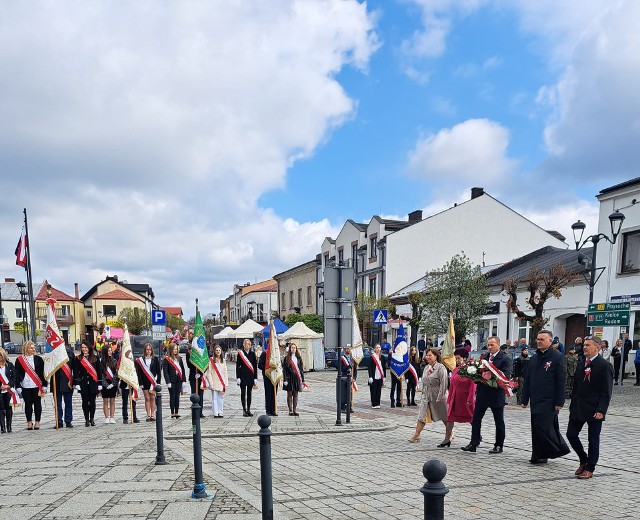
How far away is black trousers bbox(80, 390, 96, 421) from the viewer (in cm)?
1231

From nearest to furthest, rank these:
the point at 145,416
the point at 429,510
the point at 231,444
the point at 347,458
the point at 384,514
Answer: the point at 429,510, the point at 384,514, the point at 347,458, the point at 231,444, the point at 145,416

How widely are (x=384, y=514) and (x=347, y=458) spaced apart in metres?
2.86

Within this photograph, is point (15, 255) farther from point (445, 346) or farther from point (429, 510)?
point (429, 510)

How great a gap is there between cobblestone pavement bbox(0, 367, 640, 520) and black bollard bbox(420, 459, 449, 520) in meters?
3.00

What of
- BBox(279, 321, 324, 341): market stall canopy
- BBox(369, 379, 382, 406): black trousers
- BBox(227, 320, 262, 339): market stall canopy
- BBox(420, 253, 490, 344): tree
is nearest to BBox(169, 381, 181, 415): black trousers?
BBox(369, 379, 382, 406): black trousers

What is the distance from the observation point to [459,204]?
44.6 meters

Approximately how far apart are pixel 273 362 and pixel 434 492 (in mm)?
11077

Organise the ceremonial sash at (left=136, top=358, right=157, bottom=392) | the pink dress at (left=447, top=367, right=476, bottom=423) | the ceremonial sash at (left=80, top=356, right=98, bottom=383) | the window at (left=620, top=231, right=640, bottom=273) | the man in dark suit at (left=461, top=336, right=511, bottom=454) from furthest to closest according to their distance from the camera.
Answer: the window at (left=620, top=231, right=640, bottom=273) < the ceremonial sash at (left=136, top=358, right=157, bottom=392) < the ceremonial sash at (left=80, top=356, right=98, bottom=383) < the pink dress at (left=447, top=367, right=476, bottom=423) < the man in dark suit at (left=461, top=336, right=511, bottom=454)

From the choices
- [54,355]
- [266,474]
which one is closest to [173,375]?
[54,355]

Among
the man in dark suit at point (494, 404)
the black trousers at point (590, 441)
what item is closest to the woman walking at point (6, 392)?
the man in dark suit at point (494, 404)

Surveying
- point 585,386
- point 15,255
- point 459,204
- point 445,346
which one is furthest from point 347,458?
point 459,204

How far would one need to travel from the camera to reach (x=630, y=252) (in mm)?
22234

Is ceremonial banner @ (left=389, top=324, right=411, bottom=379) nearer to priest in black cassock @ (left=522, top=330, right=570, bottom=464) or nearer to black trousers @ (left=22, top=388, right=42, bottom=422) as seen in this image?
priest in black cassock @ (left=522, top=330, right=570, bottom=464)

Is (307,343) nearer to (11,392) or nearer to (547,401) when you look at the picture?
(11,392)
